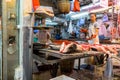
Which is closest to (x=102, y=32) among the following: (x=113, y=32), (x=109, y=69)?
(x=113, y=32)

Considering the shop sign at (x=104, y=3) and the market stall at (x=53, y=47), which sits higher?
the shop sign at (x=104, y=3)

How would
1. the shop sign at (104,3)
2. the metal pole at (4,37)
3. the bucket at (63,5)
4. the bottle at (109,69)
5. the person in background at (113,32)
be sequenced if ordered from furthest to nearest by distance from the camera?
the shop sign at (104,3) < the person in background at (113,32) < the metal pole at (4,37) < the bucket at (63,5) < the bottle at (109,69)

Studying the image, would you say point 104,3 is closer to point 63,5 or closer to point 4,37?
point 63,5

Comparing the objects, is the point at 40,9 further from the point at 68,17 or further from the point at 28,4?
the point at 68,17

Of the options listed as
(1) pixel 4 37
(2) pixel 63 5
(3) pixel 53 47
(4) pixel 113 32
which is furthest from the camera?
(4) pixel 113 32

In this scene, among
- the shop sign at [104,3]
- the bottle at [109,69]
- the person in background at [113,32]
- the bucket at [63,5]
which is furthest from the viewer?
the shop sign at [104,3]

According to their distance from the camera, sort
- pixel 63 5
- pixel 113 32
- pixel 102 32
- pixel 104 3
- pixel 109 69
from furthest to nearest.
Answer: pixel 102 32, pixel 104 3, pixel 113 32, pixel 63 5, pixel 109 69

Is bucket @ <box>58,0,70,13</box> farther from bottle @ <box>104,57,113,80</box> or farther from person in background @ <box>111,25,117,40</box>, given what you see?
person in background @ <box>111,25,117,40</box>

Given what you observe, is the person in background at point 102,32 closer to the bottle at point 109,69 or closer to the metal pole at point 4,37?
the metal pole at point 4,37

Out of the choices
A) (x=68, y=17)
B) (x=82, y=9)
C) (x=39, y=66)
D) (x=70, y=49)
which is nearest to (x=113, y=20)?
(x=82, y=9)

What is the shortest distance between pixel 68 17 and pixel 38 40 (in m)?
4.55

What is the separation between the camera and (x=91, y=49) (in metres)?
2.55

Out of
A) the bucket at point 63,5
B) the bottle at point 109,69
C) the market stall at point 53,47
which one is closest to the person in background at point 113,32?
the market stall at point 53,47

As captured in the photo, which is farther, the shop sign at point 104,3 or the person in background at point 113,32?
the shop sign at point 104,3
